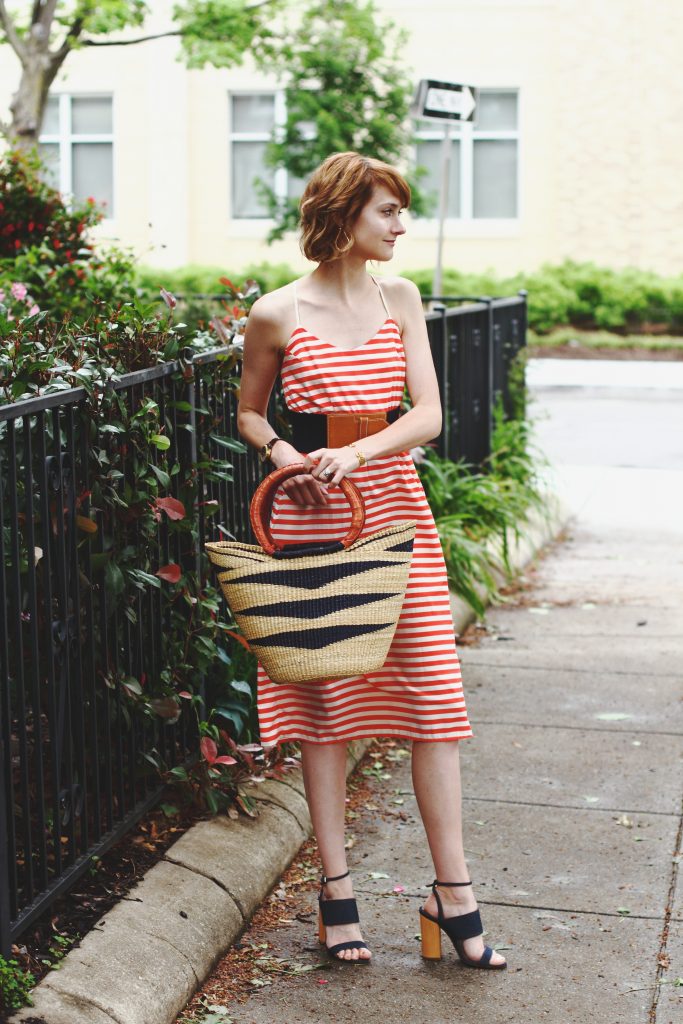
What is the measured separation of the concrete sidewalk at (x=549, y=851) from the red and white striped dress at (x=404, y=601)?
0.60 metres

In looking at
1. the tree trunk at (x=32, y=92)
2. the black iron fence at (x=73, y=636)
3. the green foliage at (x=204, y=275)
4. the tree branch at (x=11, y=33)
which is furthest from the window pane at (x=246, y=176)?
the black iron fence at (x=73, y=636)

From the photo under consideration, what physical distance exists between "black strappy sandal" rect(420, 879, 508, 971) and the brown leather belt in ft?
3.62

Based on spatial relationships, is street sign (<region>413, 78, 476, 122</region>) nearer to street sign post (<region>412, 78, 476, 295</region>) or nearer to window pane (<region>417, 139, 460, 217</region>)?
street sign post (<region>412, 78, 476, 295</region>)

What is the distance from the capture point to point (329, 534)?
3488 millimetres

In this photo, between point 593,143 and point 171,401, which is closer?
point 171,401

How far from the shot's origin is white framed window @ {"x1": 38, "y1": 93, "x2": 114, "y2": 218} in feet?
81.8

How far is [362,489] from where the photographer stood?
3.52 meters

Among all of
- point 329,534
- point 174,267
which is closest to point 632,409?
point 174,267

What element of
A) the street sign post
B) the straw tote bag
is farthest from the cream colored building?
the straw tote bag

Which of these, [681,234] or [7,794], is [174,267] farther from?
[7,794]

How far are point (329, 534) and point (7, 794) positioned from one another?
946 millimetres

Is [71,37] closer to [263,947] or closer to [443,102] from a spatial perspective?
[443,102]

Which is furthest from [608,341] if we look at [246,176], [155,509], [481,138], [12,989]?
[12,989]

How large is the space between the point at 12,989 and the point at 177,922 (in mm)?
578
